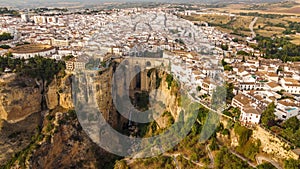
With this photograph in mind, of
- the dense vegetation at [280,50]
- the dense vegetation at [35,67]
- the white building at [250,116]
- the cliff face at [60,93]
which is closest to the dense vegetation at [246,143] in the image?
the white building at [250,116]

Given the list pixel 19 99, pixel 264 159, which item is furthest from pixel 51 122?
→ pixel 264 159

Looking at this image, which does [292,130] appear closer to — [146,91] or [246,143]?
[246,143]

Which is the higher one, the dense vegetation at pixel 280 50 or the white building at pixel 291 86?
the dense vegetation at pixel 280 50

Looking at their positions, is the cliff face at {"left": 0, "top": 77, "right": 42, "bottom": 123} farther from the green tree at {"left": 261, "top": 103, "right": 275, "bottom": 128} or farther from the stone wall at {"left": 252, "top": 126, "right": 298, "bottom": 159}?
the green tree at {"left": 261, "top": 103, "right": 275, "bottom": 128}

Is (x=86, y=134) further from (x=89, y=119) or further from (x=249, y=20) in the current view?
(x=249, y=20)

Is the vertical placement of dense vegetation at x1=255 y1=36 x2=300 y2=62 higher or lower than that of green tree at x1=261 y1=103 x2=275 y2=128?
higher

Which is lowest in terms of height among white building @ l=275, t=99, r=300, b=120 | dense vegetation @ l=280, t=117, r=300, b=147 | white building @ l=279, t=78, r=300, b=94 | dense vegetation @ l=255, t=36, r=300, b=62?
dense vegetation @ l=280, t=117, r=300, b=147

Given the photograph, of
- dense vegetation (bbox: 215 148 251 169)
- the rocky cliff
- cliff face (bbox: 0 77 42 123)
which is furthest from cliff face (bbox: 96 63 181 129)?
dense vegetation (bbox: 215 148 251 169)

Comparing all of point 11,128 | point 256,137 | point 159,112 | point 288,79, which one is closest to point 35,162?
point 11,128

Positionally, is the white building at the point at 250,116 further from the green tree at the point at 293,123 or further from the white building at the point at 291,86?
the white building at the point at 291,86
